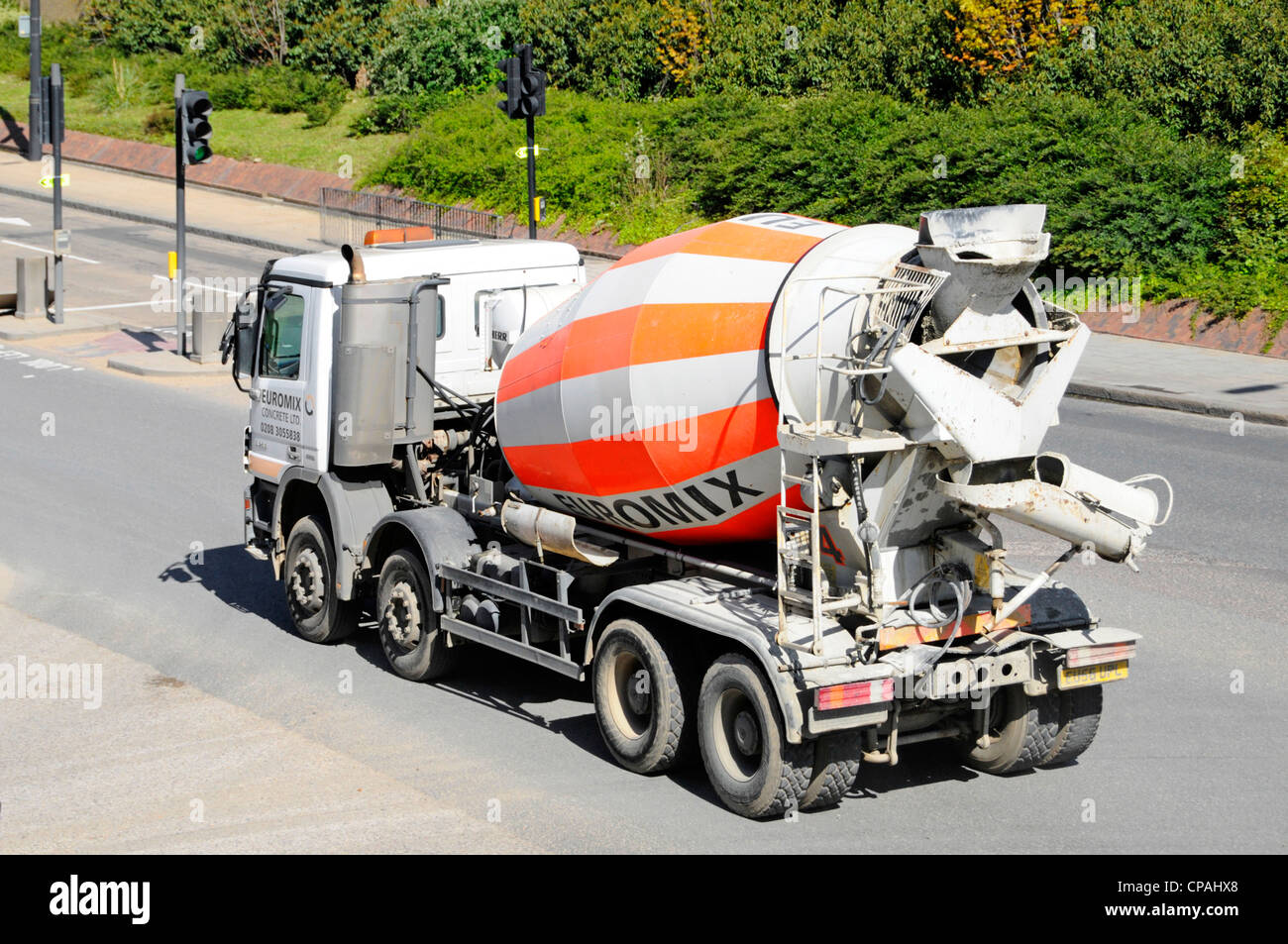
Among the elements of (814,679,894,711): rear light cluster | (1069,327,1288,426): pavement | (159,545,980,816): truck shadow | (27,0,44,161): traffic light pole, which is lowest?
(159,545,980,816): truck shadow

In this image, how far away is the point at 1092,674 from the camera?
8.82m

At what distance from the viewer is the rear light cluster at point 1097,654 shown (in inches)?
343

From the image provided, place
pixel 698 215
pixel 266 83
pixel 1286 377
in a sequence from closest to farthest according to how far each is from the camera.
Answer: pixel 1286 377, pixel 698 215, pixel 266 83

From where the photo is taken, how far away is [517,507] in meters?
10.6

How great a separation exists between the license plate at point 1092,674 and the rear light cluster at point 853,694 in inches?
44.6

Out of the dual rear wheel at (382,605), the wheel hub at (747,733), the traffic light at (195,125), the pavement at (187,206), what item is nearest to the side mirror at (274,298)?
the dual rear wheel at (382,605)

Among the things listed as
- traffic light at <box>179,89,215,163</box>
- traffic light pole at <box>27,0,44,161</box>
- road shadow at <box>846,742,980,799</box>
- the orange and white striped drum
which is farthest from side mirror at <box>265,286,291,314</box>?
traffic light pole at <box>27,0,44,161</box>

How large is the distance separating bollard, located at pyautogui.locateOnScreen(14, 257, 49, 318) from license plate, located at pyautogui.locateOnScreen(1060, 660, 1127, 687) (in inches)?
855

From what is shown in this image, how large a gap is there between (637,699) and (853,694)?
1684mm

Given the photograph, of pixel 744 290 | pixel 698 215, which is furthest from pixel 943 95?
pixel 744 290

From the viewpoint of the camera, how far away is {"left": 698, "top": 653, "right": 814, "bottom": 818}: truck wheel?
8.32 m

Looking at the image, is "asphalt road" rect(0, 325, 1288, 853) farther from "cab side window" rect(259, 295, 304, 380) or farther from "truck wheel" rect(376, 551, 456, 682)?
"cab side window" rect(259, 295, 304, 380)

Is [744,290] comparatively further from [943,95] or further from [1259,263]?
[943,95]
